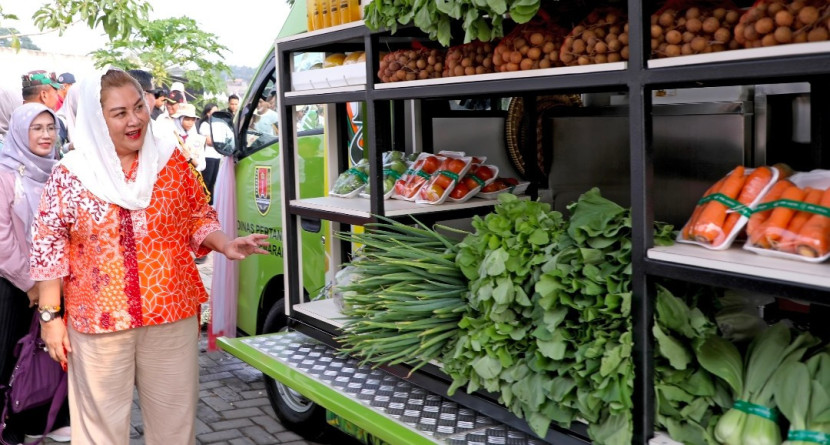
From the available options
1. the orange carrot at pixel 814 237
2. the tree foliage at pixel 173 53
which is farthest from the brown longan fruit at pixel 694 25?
the tree foliage at pixel 173 53

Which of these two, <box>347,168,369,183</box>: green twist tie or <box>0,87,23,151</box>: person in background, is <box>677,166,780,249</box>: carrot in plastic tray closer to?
<box>347,168,369,183</box>: green twist tie

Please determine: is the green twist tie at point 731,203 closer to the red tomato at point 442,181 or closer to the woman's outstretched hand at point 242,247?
the red tomato at point 442,181

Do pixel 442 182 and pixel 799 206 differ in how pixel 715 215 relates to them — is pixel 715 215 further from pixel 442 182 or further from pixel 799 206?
pixel 442 182

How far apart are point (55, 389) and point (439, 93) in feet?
10.1

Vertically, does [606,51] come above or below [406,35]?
below

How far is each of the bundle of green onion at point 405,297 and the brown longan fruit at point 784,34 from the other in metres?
1.44

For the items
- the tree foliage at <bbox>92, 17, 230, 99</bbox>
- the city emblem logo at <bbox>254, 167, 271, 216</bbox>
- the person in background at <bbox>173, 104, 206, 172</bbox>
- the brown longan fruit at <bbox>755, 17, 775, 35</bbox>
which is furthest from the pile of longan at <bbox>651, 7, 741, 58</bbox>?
the tree foliage at <bbox>92, 17, 230, 99</bbox>

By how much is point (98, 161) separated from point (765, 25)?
2.61 metres

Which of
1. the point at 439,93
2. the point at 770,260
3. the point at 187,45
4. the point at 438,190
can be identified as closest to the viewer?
the point at 770,260

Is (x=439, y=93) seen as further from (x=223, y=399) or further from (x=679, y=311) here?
(x=223, y=399)

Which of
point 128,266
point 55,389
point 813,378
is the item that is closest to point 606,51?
point 813,378

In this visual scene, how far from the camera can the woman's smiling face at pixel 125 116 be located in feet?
11.3

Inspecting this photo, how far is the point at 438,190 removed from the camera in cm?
374

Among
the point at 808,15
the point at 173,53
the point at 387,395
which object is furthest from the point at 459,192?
the point at 173,53
